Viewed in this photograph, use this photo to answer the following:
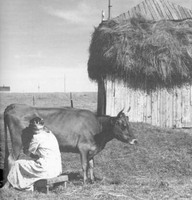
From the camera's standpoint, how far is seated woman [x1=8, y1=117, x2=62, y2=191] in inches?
263

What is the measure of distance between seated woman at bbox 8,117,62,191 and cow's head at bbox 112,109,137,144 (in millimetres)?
1281

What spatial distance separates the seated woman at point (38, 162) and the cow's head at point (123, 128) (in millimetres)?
1281

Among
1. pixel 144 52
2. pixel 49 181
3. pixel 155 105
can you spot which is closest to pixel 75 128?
pixel 49 181

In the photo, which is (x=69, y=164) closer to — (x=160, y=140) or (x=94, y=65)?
(x=160, y=140)

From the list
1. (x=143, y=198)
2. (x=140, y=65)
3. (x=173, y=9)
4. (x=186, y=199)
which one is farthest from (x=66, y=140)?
(x=173, y=9)

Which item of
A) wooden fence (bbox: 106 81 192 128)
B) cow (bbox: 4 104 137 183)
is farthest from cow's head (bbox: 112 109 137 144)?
wooden fence (bbox: 106 81 192 128)

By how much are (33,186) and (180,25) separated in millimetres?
8112

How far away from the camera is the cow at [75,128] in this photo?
7.34 m

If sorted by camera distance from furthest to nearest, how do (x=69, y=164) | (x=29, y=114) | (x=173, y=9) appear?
1. (x=173, y=9)
2. (x=69, y=164)
3. (x=29, y=114)

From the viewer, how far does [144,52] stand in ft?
38.7

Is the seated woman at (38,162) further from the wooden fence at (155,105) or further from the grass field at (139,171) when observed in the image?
the wooden fence at (155,105)

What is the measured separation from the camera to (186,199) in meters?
6.34

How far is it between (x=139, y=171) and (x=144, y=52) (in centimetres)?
453

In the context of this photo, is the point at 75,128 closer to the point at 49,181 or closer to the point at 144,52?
the point at 49,181
